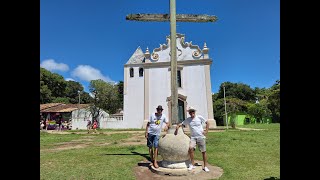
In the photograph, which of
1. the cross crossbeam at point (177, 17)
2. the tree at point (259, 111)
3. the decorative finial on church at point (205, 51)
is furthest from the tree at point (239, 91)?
the cross crossbeam at point (177, 17)

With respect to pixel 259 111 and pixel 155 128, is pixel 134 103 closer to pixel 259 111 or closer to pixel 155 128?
pixel 155 128

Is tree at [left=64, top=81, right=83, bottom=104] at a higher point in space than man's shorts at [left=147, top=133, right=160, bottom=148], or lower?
higher

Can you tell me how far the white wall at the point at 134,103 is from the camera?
26828 mm

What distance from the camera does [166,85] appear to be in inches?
1021

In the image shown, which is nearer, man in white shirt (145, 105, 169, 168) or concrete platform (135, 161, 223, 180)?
concrete platform (135, 161, 223, 180)

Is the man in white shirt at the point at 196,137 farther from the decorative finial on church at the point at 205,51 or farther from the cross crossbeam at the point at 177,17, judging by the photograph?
the decorative finial on church at the point at 205,51

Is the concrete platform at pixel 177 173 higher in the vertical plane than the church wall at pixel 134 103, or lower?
lower

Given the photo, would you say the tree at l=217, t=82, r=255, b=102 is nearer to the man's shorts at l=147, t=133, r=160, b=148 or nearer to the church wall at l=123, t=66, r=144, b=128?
the church wall at l=123, t=66, r=144, b=128

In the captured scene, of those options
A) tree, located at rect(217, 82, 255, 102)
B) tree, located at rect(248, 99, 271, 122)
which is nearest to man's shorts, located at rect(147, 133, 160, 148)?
tree, located at rect(248, 99, 271, 122)

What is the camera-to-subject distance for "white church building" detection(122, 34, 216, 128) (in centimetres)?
2527
